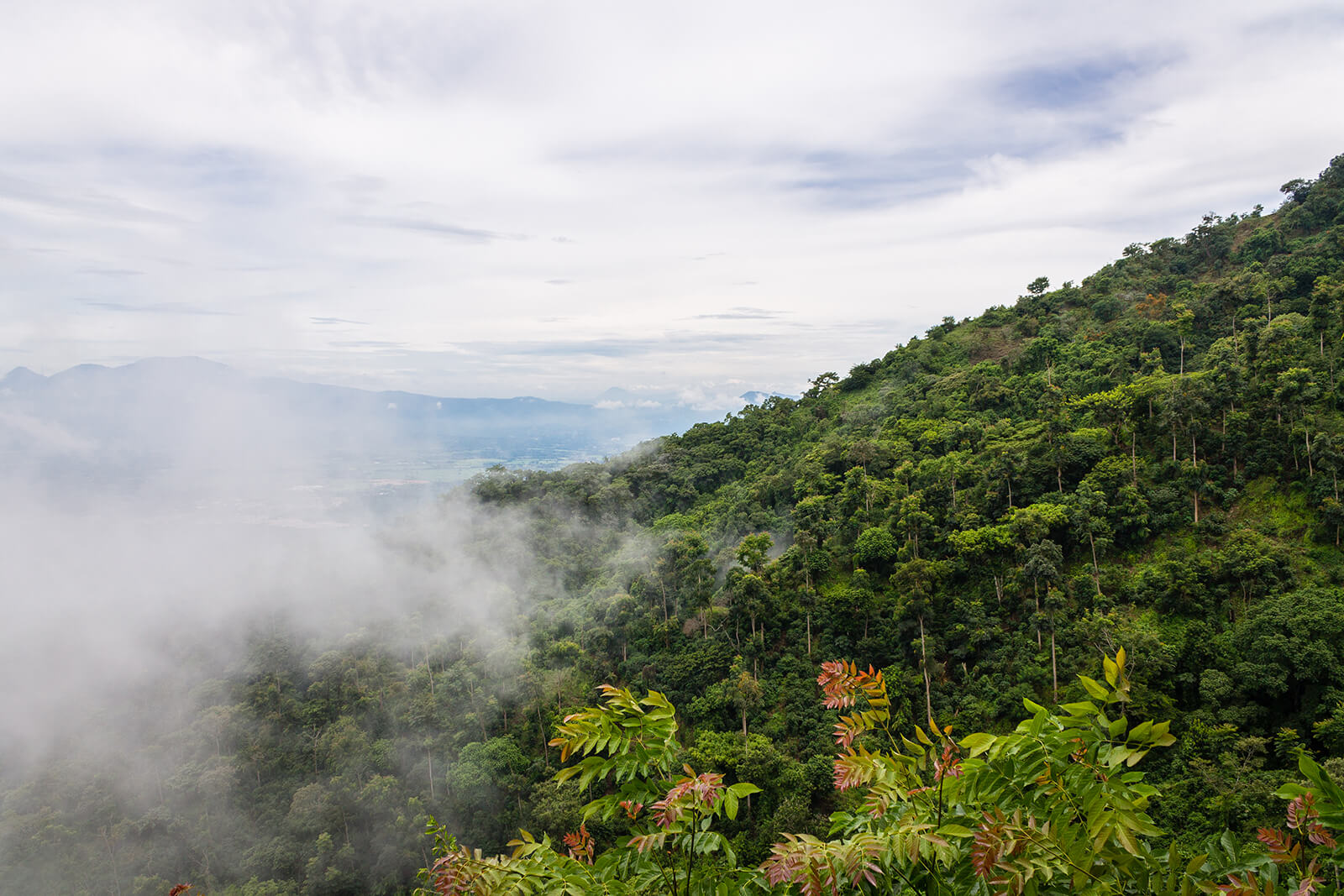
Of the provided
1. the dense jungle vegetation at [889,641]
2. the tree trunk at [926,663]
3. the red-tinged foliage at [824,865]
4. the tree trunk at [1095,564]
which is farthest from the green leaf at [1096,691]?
the tree trunk at [1095,564]

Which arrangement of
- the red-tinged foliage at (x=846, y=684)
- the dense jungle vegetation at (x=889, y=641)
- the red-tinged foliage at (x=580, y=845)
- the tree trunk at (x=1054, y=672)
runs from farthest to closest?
the tree trunk at (x=1054, y=672) < the dense jungle vegetation at (x=889, y=641) < the red-tinged foliage at (x=580, y=845) < the red-tinged foliage at (x=846, y=684)

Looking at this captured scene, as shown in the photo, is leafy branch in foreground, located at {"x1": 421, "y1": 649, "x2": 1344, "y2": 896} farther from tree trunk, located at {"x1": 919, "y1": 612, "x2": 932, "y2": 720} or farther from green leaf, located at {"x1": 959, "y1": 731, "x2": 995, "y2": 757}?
tree trunk, located at {"x1": 919, "y1": 612, "x2": 932, "y2": 720}

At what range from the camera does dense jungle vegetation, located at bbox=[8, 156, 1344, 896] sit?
19656 mm

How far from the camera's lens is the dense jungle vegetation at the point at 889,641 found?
19656mm

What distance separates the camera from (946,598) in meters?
26.6

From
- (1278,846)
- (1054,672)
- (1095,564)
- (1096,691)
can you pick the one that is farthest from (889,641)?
(1096,691)

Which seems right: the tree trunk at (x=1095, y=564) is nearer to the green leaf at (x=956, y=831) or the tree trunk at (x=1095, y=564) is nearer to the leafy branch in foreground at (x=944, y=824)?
the leafy branch in foreground at (x=944, y=824)

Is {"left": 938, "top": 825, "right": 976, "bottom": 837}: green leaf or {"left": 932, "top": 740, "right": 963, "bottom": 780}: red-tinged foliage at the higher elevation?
{"left": 932, "top": 740, "right": 963, "bottom": 780}: red-tinged foliage

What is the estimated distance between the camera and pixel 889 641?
26.5m

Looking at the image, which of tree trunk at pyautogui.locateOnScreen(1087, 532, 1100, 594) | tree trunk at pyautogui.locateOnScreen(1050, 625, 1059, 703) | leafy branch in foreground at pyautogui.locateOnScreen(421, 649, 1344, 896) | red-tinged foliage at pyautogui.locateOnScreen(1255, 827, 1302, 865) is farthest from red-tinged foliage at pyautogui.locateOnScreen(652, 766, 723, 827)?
tree trunk at pyautogui.locateOnScreen(1087, 532, 1100, 594)

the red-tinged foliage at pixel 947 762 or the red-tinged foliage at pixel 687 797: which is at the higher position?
the red-tinged foliage at pixel 947 762

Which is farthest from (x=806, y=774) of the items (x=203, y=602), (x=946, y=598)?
(x=203, y=602)

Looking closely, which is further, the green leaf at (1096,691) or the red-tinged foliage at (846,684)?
the red-tinged foliage at (846,684)

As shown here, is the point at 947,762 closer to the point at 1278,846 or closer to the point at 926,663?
the point at 1278,846
